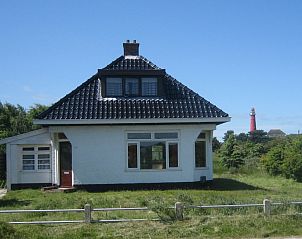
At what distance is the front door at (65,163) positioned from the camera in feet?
84.0

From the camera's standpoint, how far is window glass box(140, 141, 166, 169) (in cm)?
2527

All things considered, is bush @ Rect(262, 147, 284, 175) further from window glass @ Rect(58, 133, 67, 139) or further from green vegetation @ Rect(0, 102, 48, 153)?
green vegetation @ Rect(0, 102, 48, 153)

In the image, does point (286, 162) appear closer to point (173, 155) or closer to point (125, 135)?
point (173, 155)

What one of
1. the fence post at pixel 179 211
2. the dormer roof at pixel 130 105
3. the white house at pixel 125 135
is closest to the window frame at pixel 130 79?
the white house at pixel 125 135

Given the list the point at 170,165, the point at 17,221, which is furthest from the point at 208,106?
the point at 17,221

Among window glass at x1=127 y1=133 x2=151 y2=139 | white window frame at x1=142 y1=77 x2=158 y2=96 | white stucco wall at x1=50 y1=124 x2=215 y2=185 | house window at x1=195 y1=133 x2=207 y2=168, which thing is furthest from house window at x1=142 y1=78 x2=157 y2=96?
house window at x1=195 y1=133 x2=207 y2=168

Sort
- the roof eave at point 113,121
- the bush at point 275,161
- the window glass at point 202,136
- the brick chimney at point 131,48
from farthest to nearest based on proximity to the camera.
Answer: the bush at point 275,161
the brick chimney at point 131,48
the window glass at point 202,136
the roof eave at point 113,121

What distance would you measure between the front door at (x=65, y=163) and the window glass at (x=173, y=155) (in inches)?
200

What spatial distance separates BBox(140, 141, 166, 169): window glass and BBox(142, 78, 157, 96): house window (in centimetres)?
267

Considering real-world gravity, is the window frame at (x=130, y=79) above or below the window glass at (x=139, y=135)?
above

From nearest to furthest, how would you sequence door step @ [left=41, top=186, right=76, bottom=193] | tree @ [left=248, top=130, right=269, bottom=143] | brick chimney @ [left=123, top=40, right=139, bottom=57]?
door step @ [left=41, top=186, right=76, bottom=193], brick chimney @ [left=123, top=40, right=139, bottom=57], tree @ [left=248, top=130, right=269, bottom=143]

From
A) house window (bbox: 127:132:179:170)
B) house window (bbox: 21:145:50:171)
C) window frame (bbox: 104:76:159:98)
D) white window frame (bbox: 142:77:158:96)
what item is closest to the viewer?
house window (bbox: 127:132:179:170)

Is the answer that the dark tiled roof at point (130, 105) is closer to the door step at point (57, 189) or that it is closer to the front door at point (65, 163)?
the front door at point (65, 163)

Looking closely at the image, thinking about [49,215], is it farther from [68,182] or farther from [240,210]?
[68,182]
